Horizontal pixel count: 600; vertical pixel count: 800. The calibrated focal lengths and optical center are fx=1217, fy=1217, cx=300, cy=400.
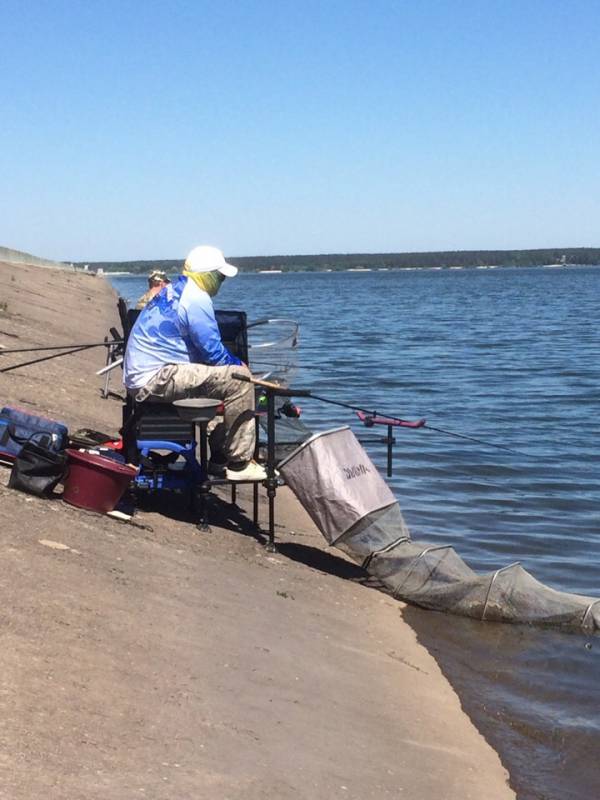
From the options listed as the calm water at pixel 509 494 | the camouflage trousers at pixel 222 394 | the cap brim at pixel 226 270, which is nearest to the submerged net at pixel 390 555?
the calm water at pixel 509 494

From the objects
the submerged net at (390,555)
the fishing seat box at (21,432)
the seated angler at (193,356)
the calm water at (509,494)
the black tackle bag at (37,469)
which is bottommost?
the calm water at (509,494)

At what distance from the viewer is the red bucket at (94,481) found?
7.52 metres

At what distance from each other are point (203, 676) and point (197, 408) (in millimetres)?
2755

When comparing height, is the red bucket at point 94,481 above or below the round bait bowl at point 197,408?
below

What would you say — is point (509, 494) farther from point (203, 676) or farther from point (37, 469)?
point (203, 676)

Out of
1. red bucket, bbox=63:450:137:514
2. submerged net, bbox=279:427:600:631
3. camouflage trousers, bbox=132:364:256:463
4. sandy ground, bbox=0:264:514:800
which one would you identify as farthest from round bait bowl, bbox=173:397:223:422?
sandy ground, bbox=0:264:514:800

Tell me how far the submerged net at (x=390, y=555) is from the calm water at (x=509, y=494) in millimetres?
142

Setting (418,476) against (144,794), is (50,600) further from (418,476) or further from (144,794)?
(418,476)

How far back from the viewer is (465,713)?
241 inches

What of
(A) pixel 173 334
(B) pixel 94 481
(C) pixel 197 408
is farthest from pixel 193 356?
(B) pixel 94 481

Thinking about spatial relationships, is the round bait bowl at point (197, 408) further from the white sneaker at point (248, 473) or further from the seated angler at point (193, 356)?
the white sneaker at point (248, 473)

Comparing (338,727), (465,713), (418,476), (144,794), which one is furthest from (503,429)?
(144,794)

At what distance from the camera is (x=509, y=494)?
12328 millimetres

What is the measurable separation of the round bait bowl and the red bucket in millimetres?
486
